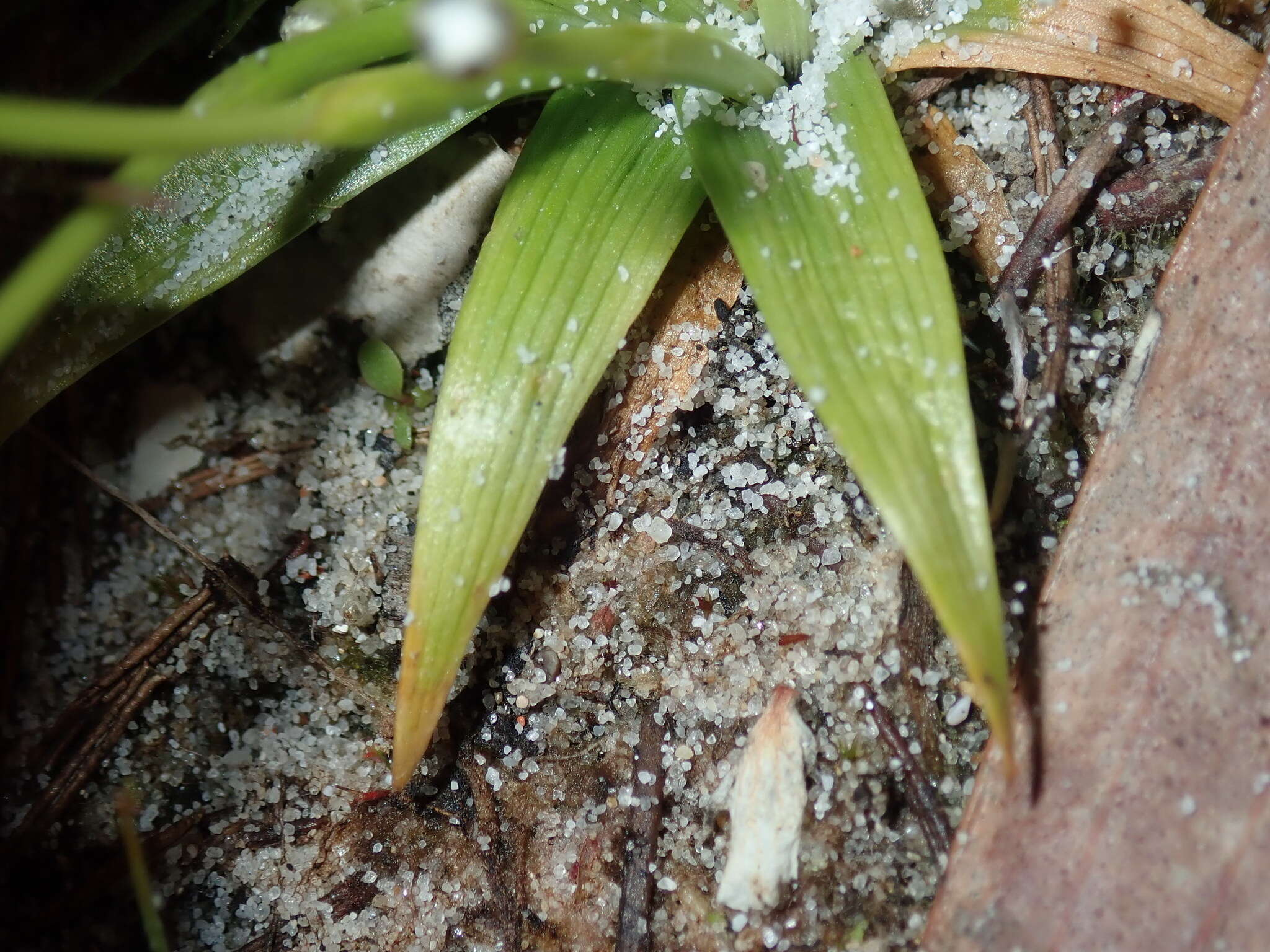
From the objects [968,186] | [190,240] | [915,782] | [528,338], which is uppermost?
[190,240]

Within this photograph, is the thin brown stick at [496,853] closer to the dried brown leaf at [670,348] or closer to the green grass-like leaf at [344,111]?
the dried brown leaf at [670,348]

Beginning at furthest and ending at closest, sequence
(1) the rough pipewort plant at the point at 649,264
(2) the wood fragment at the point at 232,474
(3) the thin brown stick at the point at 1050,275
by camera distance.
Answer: (2) the wood fragment at the point at 232,474
(3) the thin brown stick at the point at 1050,275
(1) the rough pipewort plant at the point at 649,264

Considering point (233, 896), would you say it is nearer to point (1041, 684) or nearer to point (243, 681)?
point (243, 681)

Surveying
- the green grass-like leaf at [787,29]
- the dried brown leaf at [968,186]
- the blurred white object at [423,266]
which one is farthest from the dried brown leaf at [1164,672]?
the blurred white object at [423,266]

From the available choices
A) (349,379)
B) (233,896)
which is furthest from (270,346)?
(233,896)

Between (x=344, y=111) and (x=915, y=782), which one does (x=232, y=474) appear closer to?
(x=344, y=111)

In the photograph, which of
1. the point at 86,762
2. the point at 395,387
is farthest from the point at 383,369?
the point at 86,762
